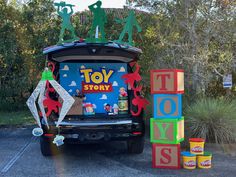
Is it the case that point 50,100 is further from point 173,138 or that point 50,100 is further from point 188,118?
point 188,118

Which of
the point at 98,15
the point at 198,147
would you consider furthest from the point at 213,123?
the point at 98,15

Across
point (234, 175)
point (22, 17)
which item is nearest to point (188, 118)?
point (234, 175)

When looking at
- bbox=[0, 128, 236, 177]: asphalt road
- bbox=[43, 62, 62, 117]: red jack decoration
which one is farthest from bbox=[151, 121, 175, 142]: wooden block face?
bbox=[43, 62, 62, 117]: red jack decoration

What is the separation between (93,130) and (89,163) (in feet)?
2.29

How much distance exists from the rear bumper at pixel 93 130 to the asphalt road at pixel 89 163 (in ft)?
1.61

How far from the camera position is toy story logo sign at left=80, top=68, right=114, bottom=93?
7.61 meters

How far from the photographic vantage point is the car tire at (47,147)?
280 inches

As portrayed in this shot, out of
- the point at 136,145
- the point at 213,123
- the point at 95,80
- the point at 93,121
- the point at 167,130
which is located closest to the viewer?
the point at 167,130

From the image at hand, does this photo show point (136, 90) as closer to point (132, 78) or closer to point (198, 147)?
point (132, 78)

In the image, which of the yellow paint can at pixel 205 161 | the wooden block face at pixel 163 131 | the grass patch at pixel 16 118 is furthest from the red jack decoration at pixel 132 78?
the grass patch at pixel 16 118

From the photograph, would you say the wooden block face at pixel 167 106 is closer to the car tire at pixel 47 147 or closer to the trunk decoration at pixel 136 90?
the trunk decoration at pixel 136 90

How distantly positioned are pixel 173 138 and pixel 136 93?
3.98ft

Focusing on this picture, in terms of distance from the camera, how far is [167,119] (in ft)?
21.5

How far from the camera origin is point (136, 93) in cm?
723
